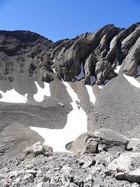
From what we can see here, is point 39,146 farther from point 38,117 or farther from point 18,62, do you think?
point 18,62

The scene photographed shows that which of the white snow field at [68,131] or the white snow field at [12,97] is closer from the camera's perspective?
the white snow field at [68,131]

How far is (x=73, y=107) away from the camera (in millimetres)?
63594

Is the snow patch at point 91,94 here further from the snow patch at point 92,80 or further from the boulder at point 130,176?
the boulder at point 130,176

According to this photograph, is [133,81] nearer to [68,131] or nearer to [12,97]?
[68,131]

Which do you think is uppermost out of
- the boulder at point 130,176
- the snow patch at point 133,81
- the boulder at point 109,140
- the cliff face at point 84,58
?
the cliff face at point 84,58

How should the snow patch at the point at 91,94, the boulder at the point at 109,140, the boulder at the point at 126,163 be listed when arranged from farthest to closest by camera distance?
the snow patch at the point at 91,94, the boulder at the point at 109,140, the boulder at the point at 126,163

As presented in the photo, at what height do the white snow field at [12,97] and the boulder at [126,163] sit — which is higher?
the white snow field at [12,97]

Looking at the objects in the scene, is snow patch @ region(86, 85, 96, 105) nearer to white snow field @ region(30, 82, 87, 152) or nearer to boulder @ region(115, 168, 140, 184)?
white snow field @ region(30, 82, 87, 152)

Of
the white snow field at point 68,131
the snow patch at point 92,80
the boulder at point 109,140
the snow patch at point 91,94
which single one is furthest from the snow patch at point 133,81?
the boulder at point 109,140

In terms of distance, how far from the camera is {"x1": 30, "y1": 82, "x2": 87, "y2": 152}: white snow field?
42000 millimetres

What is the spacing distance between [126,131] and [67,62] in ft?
143

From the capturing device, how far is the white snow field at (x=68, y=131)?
138 ft

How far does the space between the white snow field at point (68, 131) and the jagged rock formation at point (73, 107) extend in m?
0.18

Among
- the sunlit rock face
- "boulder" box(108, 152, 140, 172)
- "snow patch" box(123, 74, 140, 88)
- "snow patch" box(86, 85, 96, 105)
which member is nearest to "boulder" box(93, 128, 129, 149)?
"boulder" box(108, 152, 140, 172)
